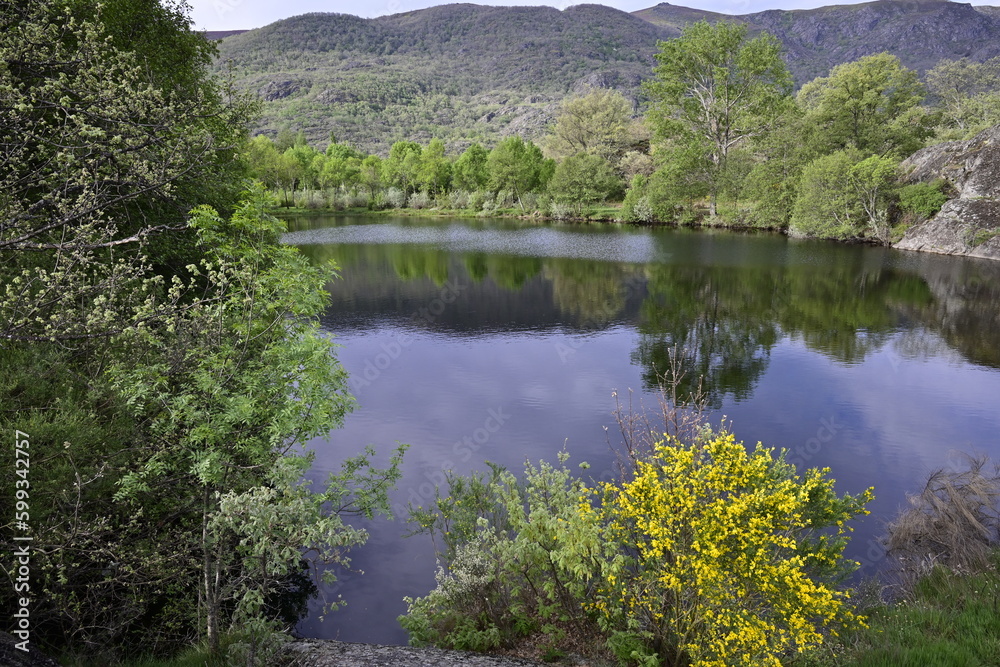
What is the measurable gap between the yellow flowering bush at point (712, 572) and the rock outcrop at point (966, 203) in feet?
168

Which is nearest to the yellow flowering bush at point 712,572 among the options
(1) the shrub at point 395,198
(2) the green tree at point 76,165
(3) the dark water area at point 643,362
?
(3) the dark water area at point 643,362

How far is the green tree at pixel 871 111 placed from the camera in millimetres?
58434

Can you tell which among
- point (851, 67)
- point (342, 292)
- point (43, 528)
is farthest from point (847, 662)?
point (851, 67)

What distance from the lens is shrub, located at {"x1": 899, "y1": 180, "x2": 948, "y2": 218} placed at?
48.2 meters

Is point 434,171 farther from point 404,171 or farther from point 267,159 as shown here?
point 267,159

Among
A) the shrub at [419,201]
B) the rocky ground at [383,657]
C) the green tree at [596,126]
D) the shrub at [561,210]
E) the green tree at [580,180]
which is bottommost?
the rocky ground at [383,657]

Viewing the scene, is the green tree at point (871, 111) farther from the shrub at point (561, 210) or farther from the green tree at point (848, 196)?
the shrub at point (561, 210)

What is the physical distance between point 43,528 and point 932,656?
10.9 m

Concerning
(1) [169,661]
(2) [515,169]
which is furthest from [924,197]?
(1) [169,661]

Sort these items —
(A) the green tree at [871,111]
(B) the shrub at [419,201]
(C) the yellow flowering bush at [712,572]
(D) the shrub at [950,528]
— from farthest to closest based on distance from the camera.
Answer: (B) the shrub at [419,201] → (A) the green tree at [871,111] → (D) the shrub at [950,528] → (C) the yellow flowering bush at [712,572]

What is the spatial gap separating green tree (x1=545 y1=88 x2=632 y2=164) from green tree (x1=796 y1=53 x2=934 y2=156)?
111 ft

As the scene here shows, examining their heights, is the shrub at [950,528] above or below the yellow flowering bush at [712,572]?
below

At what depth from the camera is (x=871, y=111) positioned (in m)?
60.0

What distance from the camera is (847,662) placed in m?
6.77
